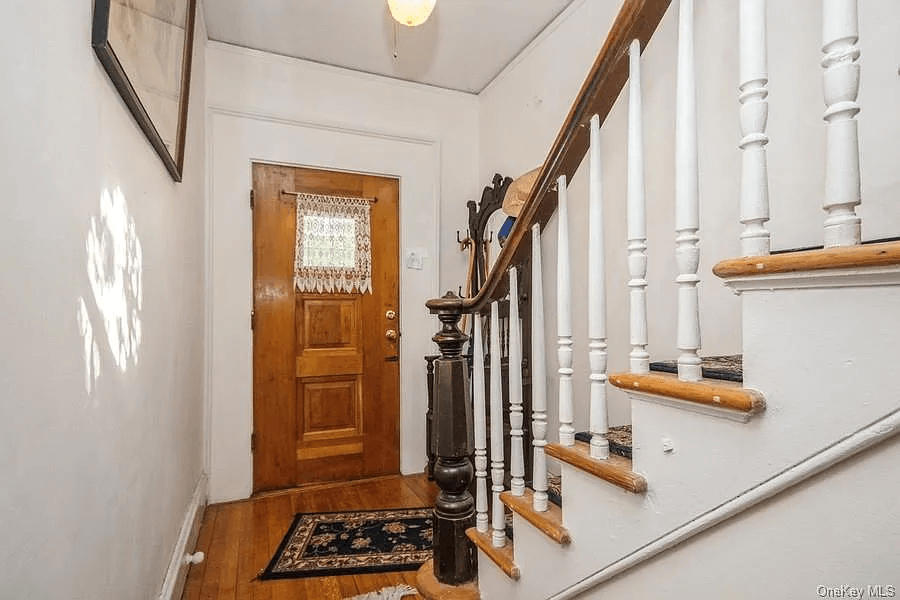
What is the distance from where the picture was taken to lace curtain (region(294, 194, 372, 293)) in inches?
116

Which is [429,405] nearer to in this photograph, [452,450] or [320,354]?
[320,354]

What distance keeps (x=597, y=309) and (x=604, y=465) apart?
0.34 m

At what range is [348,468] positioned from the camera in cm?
302

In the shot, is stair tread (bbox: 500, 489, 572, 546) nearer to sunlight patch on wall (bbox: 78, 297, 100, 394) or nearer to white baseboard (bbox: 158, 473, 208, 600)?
sunlight patch on wall (bbox: 78, 297, 100, 394)

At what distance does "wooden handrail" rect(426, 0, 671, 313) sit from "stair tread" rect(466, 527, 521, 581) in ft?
2.39

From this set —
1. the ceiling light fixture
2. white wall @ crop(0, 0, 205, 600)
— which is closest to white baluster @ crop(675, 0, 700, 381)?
white wall @ crop(0, 0, 205, 600)

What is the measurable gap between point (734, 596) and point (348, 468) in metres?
2.63

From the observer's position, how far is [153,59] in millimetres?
1271

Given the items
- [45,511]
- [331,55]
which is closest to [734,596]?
[45,511]

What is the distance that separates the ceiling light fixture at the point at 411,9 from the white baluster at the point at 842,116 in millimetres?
1598

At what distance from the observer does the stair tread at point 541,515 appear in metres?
1.09

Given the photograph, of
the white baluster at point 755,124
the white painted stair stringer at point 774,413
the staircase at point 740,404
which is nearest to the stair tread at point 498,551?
the staircase at point 740,404

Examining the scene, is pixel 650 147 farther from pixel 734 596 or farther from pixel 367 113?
pixel 367 113

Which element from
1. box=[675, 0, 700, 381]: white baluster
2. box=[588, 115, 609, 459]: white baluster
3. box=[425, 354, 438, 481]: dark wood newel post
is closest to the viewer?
box=[675, 0, 700, 381]: white baluster
